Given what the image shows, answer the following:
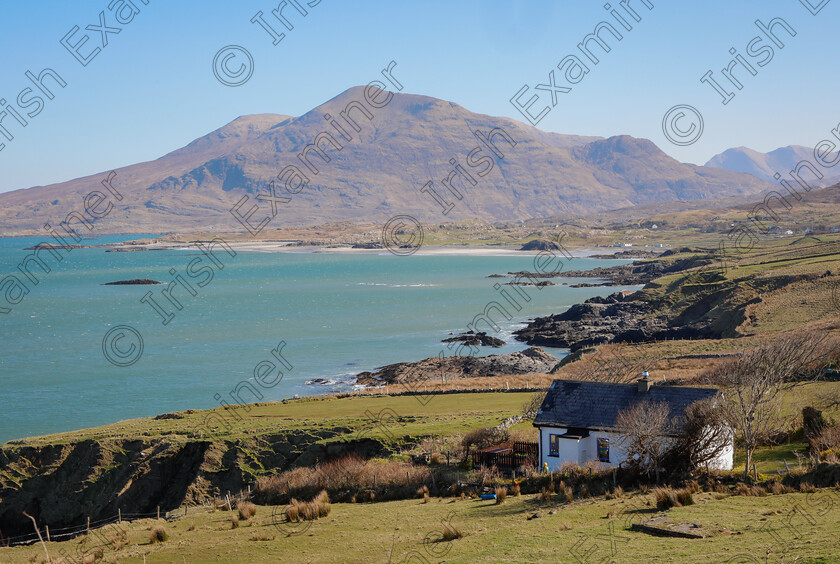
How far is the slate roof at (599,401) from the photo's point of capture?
26547mm

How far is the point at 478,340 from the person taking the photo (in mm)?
76438

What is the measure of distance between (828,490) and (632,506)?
4.96 m

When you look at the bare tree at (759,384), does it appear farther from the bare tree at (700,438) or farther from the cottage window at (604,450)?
the cottage window at (604,450)

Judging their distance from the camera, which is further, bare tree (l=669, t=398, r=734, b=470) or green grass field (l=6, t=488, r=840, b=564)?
bare tree (l=669, t=398, r=734, b=470)

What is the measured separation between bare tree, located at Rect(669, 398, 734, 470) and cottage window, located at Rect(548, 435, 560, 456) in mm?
4312

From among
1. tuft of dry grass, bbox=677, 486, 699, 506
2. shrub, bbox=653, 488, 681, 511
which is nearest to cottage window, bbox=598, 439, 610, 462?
shrub, bbox=653, 488, 681, 511

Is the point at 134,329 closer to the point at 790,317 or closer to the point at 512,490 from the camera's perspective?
the point at 790,317

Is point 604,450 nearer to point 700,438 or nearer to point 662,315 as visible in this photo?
point 700,438

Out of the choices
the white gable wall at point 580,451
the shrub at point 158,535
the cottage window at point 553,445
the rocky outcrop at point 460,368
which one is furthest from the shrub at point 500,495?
the rocky outcrop at point 460,368

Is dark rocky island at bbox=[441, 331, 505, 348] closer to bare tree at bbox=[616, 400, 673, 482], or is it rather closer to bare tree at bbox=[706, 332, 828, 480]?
bare tree at bbox=[706, 332, 828, 480]

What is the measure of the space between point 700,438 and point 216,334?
72.3 meters

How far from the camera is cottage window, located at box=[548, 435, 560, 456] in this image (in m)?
27.2

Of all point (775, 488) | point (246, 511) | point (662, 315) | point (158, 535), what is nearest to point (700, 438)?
point (775, 488)

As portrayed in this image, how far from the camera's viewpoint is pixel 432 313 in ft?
331
